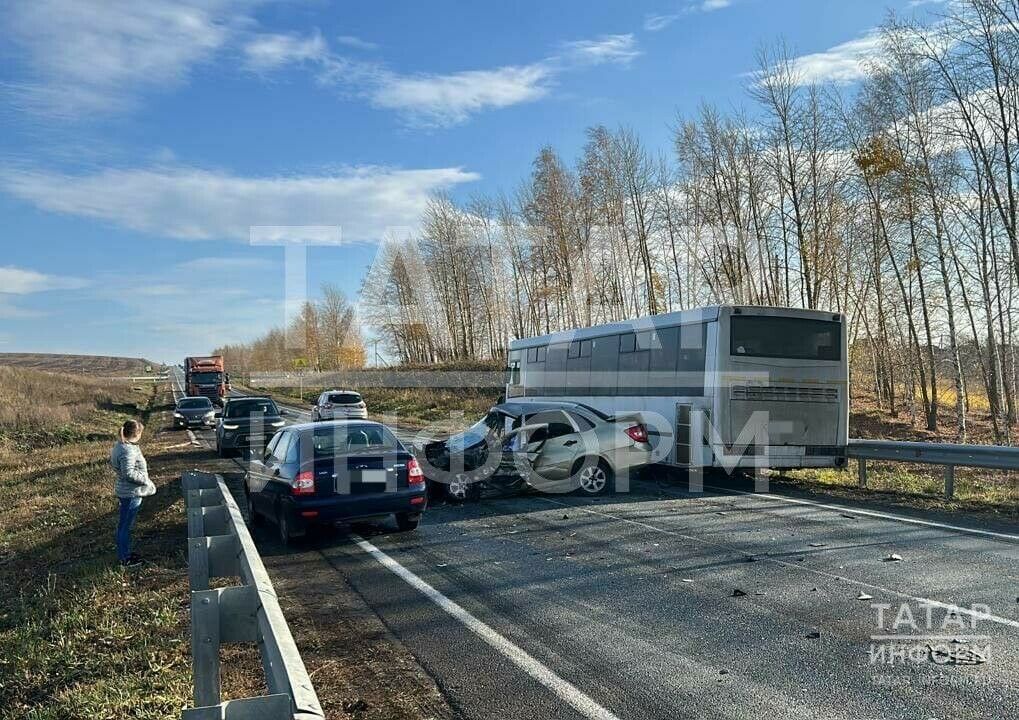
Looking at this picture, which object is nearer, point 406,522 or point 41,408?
point 406,522

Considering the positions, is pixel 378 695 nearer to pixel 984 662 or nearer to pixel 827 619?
pixel 827 619

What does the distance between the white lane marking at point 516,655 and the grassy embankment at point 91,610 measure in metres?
1.64

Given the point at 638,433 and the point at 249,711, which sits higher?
the point at 638,433

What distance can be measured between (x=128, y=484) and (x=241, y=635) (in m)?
6.04

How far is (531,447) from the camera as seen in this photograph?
1320 centimetres

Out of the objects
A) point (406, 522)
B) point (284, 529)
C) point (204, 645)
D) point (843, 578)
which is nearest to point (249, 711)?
point (204, 645)

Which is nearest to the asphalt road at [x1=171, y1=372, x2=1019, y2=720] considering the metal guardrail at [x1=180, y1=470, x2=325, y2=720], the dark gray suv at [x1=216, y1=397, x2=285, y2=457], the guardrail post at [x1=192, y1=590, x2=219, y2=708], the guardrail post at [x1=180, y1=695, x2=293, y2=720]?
the metal guardrail at [x1=180, y1=470, x2=325, y2=720]

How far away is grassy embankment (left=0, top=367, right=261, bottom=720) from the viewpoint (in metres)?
5.04

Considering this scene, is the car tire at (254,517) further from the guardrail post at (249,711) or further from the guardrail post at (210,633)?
the guardrail post at (249,711)

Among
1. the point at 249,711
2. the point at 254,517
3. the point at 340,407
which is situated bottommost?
the point at 254,517

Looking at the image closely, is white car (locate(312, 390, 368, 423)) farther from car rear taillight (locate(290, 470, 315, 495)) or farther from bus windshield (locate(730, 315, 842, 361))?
car rear taillight (locate(290, 470, 315, 495))

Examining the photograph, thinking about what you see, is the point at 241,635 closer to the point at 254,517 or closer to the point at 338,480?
the point at 338,480

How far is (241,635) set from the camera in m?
4.11

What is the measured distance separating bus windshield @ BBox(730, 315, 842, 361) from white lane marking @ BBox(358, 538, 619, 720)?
7.98 m
